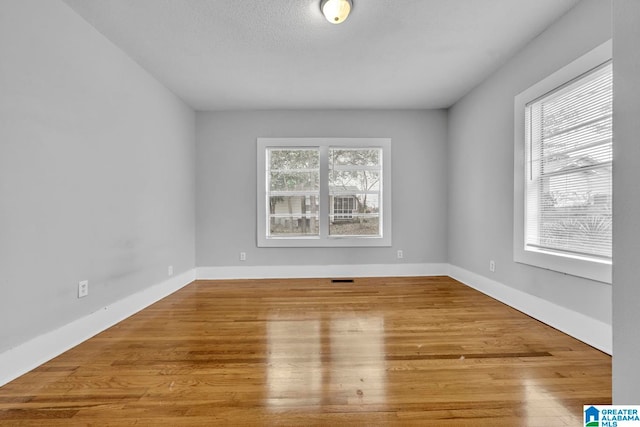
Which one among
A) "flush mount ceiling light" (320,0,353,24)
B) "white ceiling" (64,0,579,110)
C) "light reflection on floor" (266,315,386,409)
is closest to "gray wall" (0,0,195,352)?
"white ceiling" (64,0,579,110)

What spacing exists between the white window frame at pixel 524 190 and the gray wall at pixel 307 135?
167cm

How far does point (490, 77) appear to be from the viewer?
139 inches

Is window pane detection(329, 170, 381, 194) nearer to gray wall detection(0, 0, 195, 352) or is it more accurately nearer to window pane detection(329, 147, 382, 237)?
window pane detection(329, 147, 382, 237)

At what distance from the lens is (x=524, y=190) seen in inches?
118

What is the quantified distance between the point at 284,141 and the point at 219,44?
1.95m

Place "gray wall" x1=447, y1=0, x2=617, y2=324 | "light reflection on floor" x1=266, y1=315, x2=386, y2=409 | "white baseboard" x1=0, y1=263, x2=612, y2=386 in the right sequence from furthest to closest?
1. "gray wall" x1=447, y1=0, x2=617, y2=324
2. "white baseboard" x1=0, y1=263, x2=612, y2=386
3. "light reflection on floor" x1=266, y1=315, x2=386, y2=409

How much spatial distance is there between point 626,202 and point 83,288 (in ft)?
10.5

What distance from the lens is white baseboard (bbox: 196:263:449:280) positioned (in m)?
4.64

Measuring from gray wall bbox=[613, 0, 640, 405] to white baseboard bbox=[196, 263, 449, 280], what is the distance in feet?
12.4

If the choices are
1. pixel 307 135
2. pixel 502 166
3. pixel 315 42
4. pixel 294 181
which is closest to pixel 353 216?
pixel 294 181

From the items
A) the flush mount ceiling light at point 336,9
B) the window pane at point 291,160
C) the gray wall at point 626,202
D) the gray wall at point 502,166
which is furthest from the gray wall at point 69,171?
the gray wall at point 502,166

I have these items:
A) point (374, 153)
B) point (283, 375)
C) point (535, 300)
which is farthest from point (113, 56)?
point (535, 300)

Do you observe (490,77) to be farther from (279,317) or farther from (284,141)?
(279,317)

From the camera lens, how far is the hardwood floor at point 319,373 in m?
1.49
